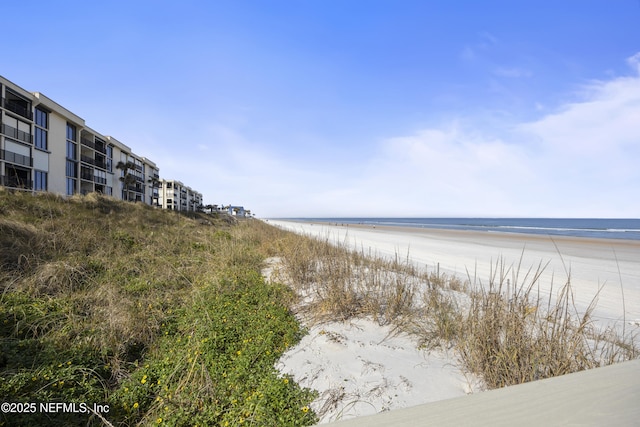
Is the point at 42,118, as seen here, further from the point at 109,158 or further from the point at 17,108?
the point at 109,158

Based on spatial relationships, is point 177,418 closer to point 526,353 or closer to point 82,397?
point 82,397

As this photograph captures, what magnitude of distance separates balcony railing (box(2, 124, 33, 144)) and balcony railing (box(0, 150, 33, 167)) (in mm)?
1473

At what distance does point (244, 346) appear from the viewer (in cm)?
357

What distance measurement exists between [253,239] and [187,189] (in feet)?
294

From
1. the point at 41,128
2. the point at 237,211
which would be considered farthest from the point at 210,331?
the point at 237,211

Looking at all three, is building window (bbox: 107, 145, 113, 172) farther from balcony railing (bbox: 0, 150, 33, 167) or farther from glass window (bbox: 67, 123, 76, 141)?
balcony railing (bbox: 0, 150, 33, 167)

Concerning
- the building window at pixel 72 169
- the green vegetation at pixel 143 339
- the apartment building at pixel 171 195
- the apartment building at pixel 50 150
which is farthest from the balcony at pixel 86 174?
the green vegetation at pixel 143 339

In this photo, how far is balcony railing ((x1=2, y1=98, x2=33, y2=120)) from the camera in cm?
2333

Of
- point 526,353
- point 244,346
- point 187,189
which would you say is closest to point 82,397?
point 244,346

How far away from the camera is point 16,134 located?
24.3 metres

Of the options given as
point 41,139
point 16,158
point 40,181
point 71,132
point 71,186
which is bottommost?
point 40,181

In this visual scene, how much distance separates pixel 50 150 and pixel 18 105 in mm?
4954

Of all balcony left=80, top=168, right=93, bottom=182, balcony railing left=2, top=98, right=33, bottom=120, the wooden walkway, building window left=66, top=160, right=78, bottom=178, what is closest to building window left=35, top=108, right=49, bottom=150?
balcony railing left=2, top=98, right=33, bottom=120

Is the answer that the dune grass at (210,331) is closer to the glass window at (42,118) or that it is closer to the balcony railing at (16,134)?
the balcony railing at (16,134)
